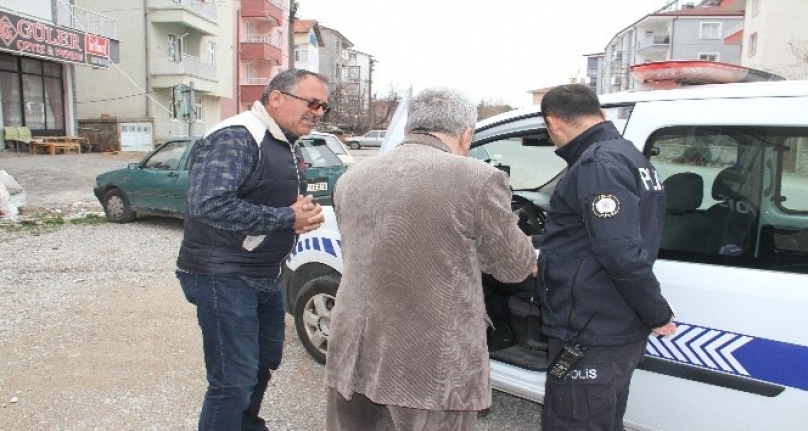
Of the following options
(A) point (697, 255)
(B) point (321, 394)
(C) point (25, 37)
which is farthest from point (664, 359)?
(C) point (25, 37)

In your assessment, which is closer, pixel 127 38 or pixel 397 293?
pixel 397 293

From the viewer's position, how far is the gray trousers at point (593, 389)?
2119 millimetres

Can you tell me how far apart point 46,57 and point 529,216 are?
67.4 feet

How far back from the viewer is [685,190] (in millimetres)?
2693

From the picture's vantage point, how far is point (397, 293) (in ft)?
6.05

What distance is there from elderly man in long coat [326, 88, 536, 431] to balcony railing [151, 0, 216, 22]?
2881 centimetres

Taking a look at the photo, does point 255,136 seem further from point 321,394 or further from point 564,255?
point 321,394

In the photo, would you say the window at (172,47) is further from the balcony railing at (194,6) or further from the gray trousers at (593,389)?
the gray trousers at (593,389)

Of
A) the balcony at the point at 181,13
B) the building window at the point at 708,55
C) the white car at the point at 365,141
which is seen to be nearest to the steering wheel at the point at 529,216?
the balcony at the point at 181,13

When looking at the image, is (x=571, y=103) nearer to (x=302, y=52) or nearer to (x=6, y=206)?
(x=6, y=206)

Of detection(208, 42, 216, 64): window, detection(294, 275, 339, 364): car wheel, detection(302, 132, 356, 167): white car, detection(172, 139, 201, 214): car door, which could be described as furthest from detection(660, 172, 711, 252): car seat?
detection(208, 42, 216, 64): window

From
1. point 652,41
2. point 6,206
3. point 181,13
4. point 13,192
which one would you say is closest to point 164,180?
point 6,206

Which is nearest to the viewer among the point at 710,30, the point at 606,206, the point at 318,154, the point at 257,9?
the point at 606,206

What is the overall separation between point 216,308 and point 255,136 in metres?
0.70
